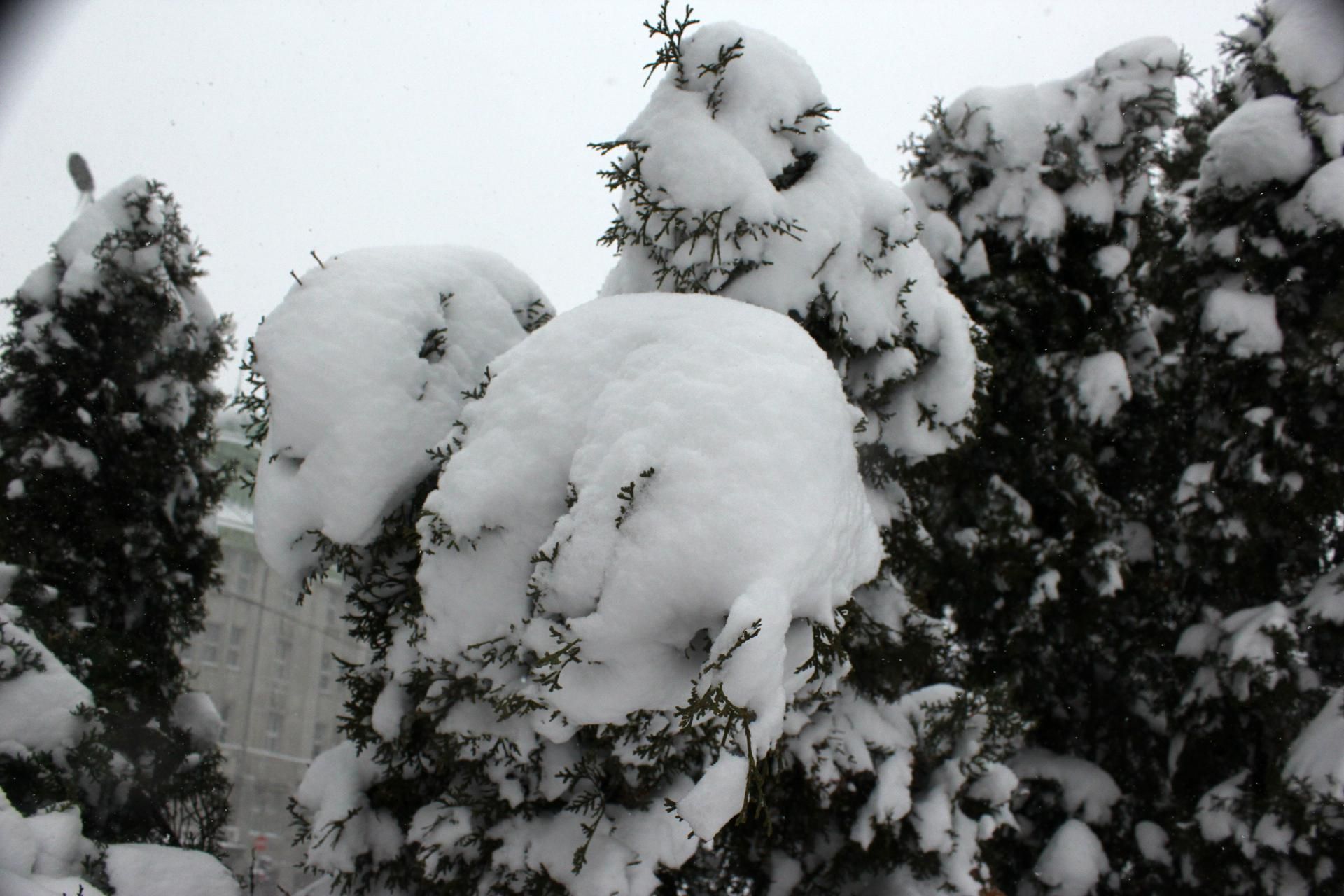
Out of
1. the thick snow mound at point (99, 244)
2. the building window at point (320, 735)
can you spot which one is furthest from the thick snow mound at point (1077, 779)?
the building window at point (320, 735)

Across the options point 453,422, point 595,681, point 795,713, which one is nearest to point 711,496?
point 595,681

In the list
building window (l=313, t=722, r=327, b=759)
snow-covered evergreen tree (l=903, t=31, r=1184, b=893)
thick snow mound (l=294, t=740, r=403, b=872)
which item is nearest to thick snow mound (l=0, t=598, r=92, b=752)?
thick snow mound (l=294, t=740, r=403, b=872)

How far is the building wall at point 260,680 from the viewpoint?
32.8 m

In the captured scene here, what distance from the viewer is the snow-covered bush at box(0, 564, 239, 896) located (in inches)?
161

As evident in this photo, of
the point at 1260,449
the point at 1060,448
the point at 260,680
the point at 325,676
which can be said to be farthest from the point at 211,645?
the point at 1260,449

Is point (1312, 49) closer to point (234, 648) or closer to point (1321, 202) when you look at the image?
point (1321, 202)

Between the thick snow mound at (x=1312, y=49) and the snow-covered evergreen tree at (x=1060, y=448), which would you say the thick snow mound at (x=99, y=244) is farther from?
the thick snow mound at (x=1312, y=49)

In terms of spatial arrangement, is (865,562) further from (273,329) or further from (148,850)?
(148,850)

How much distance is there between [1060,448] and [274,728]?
3391 cm

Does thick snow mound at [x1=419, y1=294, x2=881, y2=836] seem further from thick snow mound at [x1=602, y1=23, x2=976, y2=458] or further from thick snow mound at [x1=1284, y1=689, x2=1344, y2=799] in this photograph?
thick snow mound at [x1=1284, y1=689, x2=1344, y2=799]

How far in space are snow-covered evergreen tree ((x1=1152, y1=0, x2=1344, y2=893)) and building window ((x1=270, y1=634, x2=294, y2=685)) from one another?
1313 inches

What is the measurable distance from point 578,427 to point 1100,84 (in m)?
8.80

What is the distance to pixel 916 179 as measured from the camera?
10016 mm

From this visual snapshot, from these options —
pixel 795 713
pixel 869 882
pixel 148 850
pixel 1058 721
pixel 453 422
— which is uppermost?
pixel 453 422
